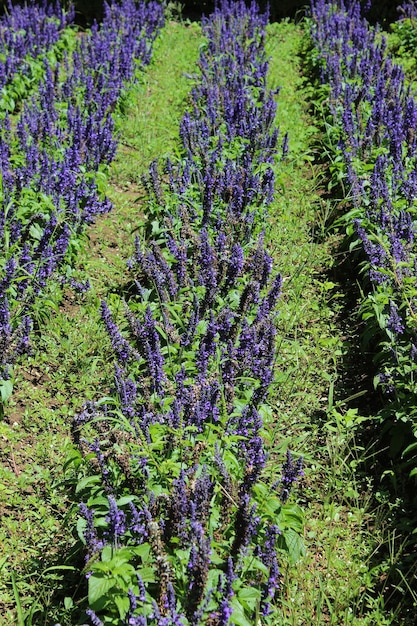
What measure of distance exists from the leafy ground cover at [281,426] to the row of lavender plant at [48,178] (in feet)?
0.97

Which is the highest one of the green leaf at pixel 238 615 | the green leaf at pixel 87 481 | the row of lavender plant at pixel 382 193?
the row of lavender plant at pixel 382 193

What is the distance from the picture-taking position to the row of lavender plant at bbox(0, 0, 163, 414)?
5.62 meters

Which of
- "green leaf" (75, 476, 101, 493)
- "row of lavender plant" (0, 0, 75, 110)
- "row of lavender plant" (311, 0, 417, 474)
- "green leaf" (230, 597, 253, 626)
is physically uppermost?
"row of lavender plant" (0, 0, 75, 110)

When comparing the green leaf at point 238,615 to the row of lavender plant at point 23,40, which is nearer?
the green leaf at point 238,615

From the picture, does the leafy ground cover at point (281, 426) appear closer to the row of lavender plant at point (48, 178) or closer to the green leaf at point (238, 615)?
the row of lavender plant at point (48, 178)

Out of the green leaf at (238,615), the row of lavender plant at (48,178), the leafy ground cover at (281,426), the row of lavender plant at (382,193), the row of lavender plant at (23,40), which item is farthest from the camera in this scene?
the row of lavender plant at (23,40)

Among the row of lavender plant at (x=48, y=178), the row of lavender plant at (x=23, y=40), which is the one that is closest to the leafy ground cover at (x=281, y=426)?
the row of lavender plant at (x=48, y=178)

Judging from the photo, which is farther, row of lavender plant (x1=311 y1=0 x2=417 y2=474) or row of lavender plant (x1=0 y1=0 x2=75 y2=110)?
row of lavender plant (x1=0 y1=0 x2=75 y2=110)

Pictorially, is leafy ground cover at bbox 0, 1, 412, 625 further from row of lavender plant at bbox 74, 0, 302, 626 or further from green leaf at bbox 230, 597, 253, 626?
green leaf at bbox 230, 597, 253, 626

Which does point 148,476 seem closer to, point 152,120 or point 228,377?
point 228,377

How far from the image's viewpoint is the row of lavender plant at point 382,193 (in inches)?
197

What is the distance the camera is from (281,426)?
17.0ft

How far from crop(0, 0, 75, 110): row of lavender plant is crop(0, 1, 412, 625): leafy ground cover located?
2.45 meters

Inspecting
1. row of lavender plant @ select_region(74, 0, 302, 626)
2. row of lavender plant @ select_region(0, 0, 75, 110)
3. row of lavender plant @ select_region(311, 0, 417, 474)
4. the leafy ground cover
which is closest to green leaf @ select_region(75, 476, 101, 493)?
row of lavender plant @ select_region(74, 0, 302, 626)
